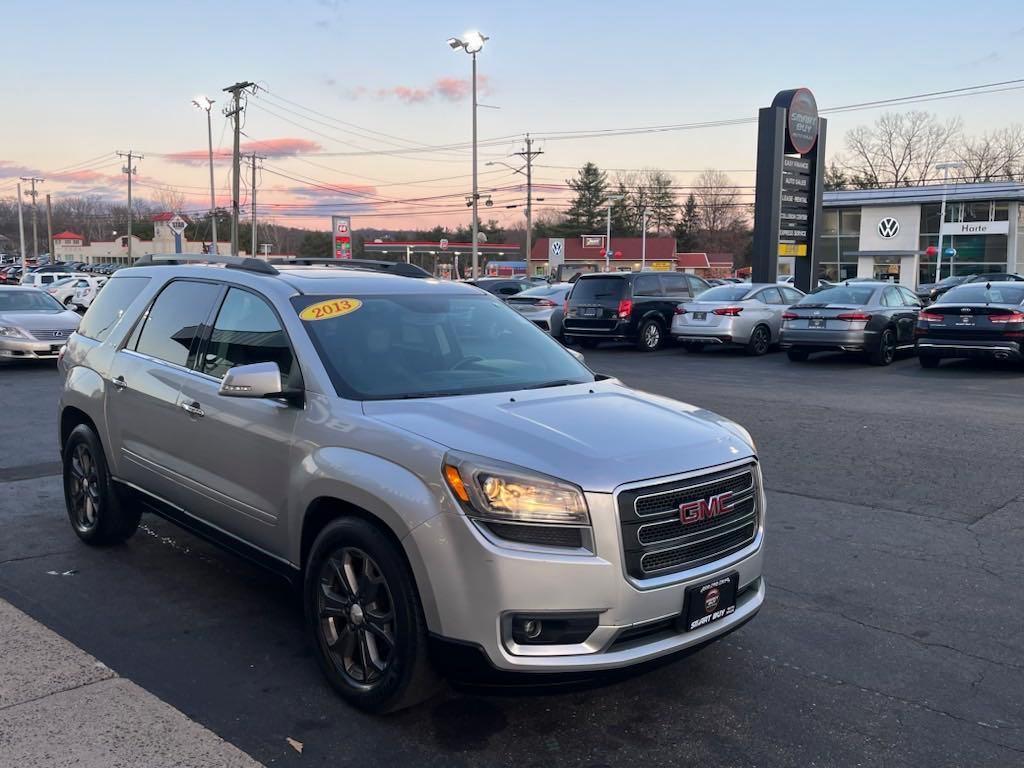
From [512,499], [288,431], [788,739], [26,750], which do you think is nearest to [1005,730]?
[788,739]

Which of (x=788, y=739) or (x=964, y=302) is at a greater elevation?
(x=964, y=302)

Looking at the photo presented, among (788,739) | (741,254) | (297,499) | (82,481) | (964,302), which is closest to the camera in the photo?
(788,739)

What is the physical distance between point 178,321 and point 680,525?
124 inches

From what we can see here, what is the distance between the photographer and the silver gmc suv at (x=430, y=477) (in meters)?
3.21

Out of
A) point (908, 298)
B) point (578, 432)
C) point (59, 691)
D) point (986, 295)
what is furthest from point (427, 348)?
point (908, 298)

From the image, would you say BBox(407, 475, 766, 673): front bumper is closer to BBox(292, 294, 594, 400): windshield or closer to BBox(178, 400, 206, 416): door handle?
BBox(292, 294, 594, 400): windshield

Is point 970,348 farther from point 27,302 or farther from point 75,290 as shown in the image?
point 75,290

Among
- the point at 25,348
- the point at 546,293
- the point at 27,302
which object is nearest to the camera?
the point at 25,348

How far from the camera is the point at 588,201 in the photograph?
117688mm

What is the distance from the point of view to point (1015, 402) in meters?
11.9

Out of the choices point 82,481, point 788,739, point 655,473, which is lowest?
point 788,739

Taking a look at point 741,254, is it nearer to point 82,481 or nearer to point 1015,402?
point 1015,402

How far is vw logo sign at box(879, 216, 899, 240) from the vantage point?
2142 inches

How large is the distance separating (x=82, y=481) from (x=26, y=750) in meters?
2.85
